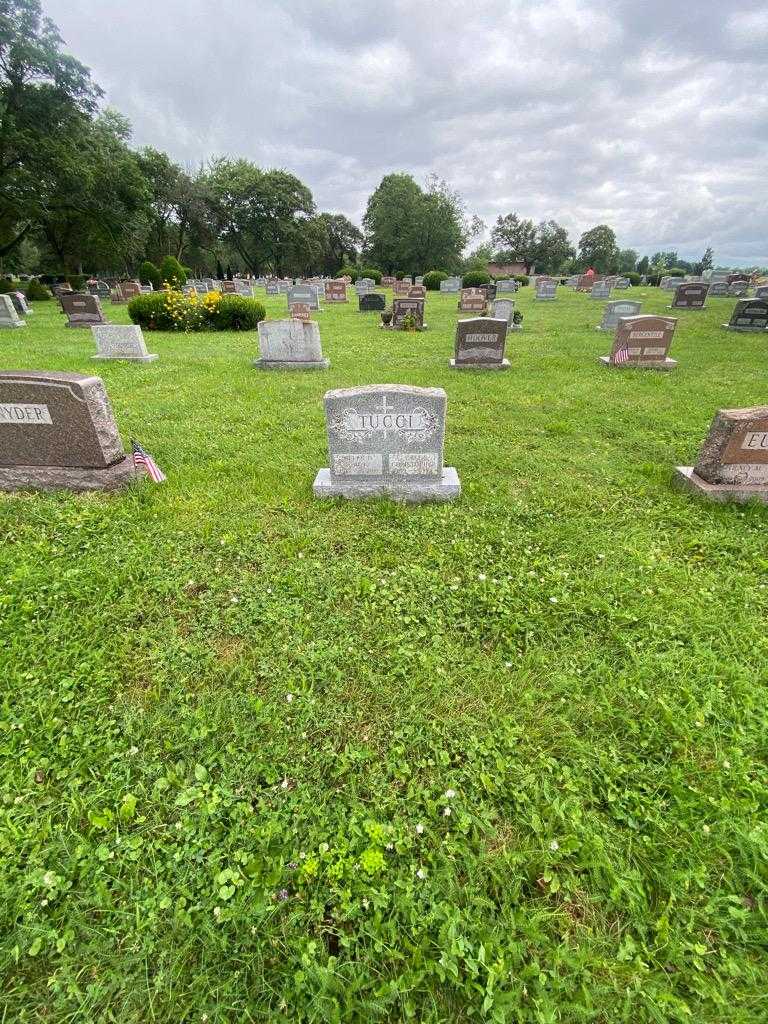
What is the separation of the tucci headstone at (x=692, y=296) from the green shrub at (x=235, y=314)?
18270mm

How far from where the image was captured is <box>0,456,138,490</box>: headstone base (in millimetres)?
4102

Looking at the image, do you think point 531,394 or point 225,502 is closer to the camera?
point 225,502

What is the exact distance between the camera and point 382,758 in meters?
2.06

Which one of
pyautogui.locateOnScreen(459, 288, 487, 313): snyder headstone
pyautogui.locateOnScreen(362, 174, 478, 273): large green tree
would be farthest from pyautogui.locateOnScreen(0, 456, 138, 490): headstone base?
pyautogui.locateOnScreen(362, 174, 478, 273): large green tree

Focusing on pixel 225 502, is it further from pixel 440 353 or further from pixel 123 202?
pixel 123 202

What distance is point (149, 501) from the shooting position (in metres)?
4.09

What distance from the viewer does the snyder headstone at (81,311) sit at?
1534 cm

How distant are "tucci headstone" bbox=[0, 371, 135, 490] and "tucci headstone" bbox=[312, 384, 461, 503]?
2.04 meters

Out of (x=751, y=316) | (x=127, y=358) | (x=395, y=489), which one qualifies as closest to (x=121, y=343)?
(x=127, y=358)

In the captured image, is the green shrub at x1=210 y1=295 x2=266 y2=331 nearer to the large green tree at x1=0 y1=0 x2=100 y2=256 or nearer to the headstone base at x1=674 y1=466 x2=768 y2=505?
the headstone base at x1=674 y1=466 x2=768 y2=505

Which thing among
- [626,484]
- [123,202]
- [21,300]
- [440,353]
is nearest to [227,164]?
[123,202]

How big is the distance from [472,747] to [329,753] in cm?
69

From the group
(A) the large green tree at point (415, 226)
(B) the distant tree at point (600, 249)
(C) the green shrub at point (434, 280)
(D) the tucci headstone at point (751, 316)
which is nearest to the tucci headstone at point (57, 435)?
(D) the tucci headstone at point (751, 316)

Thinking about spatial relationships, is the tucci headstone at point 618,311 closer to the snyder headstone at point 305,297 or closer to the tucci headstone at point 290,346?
the tucci headstone at point 290,346
